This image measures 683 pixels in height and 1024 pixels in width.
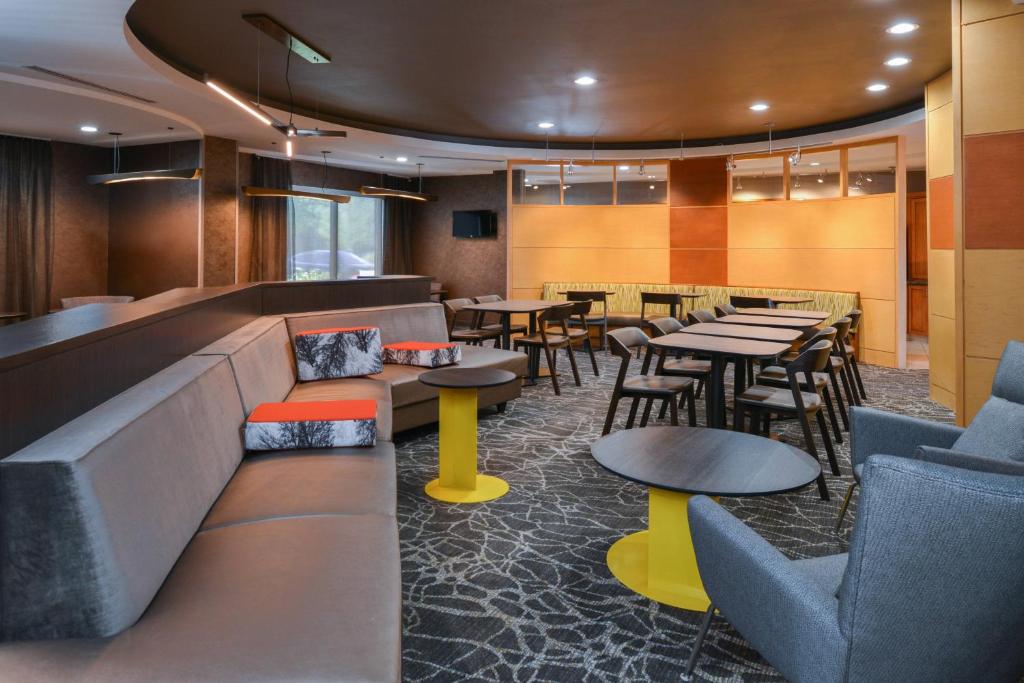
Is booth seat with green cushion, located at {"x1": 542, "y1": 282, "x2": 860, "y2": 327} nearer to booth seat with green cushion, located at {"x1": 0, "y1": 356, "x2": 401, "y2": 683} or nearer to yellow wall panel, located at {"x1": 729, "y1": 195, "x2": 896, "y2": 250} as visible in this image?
yellow wall panel, located at {"x1": 729, "y1": 195, "x2": 896, "y2": 250}

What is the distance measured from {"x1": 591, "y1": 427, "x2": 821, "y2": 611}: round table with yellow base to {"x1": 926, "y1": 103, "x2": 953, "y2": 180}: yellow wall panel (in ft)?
17.0

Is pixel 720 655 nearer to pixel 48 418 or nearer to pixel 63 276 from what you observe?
pixel 48 418

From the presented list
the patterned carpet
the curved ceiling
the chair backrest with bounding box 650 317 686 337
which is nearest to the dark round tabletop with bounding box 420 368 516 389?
the patterned carpet

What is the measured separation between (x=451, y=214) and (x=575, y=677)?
12122mm

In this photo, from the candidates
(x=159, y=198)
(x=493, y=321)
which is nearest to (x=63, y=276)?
(x=159, y=198)

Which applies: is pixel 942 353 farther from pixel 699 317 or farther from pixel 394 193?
pixel 394 193

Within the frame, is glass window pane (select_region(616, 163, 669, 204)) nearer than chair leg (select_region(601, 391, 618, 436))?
No

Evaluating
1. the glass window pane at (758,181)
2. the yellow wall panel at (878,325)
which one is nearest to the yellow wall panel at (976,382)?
the yellow wall panel at (878,325)

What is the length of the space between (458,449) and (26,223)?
27.3ft

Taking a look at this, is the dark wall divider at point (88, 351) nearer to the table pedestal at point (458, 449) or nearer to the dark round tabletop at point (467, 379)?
the dark round tabletop at point (467, 379)

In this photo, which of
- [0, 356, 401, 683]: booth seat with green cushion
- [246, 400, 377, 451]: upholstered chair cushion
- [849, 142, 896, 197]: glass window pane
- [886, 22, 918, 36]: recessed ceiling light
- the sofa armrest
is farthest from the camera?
[849, 142, 896, 197]: glass window pane

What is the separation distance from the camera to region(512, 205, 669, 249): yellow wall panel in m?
11.1

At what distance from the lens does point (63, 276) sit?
9.36 meters

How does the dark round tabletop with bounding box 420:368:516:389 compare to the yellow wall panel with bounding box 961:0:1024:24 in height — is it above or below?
below
